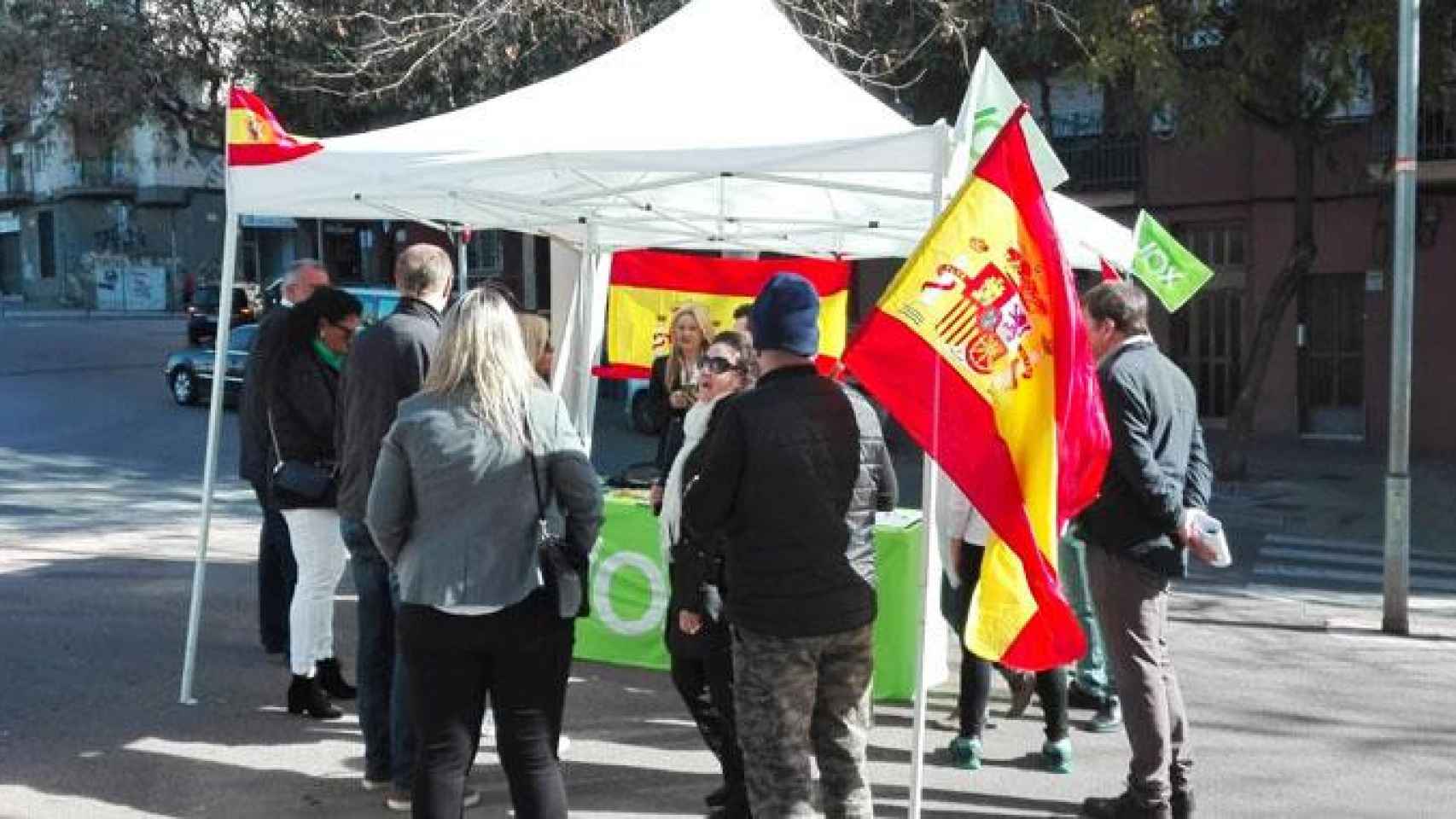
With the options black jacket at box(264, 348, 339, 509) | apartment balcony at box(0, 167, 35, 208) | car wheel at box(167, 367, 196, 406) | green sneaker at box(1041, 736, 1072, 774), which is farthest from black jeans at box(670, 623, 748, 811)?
apartment balcony at box(0, 167, 35, 208)

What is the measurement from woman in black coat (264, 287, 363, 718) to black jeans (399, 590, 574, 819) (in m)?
2.05

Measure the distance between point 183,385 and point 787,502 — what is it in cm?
1926

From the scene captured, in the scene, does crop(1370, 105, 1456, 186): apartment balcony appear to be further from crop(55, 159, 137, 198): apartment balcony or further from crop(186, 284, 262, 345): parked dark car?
crop(55, 159, 137, 198): apartment balcony

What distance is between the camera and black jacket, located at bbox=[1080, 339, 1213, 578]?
15.7 feet

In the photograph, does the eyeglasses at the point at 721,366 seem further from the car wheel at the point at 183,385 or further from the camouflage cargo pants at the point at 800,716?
the car wheel at the point at 183,385

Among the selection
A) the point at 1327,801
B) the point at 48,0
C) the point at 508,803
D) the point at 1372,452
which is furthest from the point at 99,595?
the point at 48,0

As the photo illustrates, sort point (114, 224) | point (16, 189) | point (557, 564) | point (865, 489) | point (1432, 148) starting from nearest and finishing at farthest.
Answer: point (557, 564)
point (865, 489)
point (1432, 148)
point (114, 224)
point (16, 189)

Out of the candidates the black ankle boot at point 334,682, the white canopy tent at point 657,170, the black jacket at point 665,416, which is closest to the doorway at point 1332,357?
the white canopy tent at point 657,170

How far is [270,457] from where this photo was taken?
21.0 ft

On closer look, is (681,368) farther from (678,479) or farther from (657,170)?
(678,479)

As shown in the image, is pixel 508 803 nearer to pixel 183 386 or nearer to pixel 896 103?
pixel 896 103

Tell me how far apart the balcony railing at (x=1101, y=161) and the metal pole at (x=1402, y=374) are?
43.2 ft

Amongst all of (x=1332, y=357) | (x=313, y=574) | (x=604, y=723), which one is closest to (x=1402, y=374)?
(x=604, y=723)

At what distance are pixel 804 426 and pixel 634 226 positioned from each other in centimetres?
412
